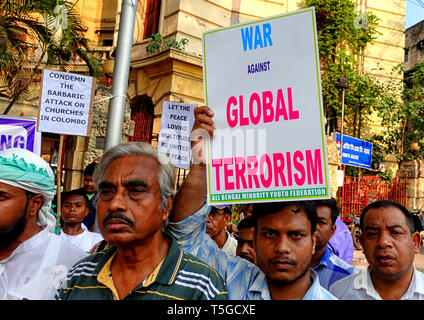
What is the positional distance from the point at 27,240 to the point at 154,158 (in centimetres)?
85

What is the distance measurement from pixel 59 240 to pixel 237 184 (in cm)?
108

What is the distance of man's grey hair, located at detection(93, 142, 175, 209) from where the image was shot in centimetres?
196

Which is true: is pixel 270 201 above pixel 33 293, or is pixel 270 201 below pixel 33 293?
above

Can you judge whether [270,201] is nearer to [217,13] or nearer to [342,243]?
[342,243]

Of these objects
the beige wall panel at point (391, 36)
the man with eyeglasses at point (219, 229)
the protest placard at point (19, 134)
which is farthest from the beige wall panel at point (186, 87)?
the man with eyeglasses at point (219, 229)

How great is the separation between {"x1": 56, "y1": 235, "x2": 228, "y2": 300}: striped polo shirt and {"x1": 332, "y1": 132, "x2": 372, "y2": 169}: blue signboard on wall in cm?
1068

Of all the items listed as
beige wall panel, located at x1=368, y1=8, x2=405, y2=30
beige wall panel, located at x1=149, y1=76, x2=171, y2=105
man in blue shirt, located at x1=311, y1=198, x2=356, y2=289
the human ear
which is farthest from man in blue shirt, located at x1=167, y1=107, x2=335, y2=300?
beige wall panel, located at x1=368, y1=8, x2=405, y2=30

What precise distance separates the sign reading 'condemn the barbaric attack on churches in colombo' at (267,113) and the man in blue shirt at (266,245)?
10 cm

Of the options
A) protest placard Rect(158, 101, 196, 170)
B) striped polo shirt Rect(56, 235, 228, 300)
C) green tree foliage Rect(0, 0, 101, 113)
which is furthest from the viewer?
green tree foliage Rect(0, 0, 101, 113)

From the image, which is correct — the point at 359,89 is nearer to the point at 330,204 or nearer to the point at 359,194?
the point at 359,194

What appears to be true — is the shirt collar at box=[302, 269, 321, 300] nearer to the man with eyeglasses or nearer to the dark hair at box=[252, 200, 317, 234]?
the dark hair at box=[252, 200, 317, 234]

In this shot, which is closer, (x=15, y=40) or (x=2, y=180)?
(x=2, y=180)

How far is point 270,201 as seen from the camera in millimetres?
1945
